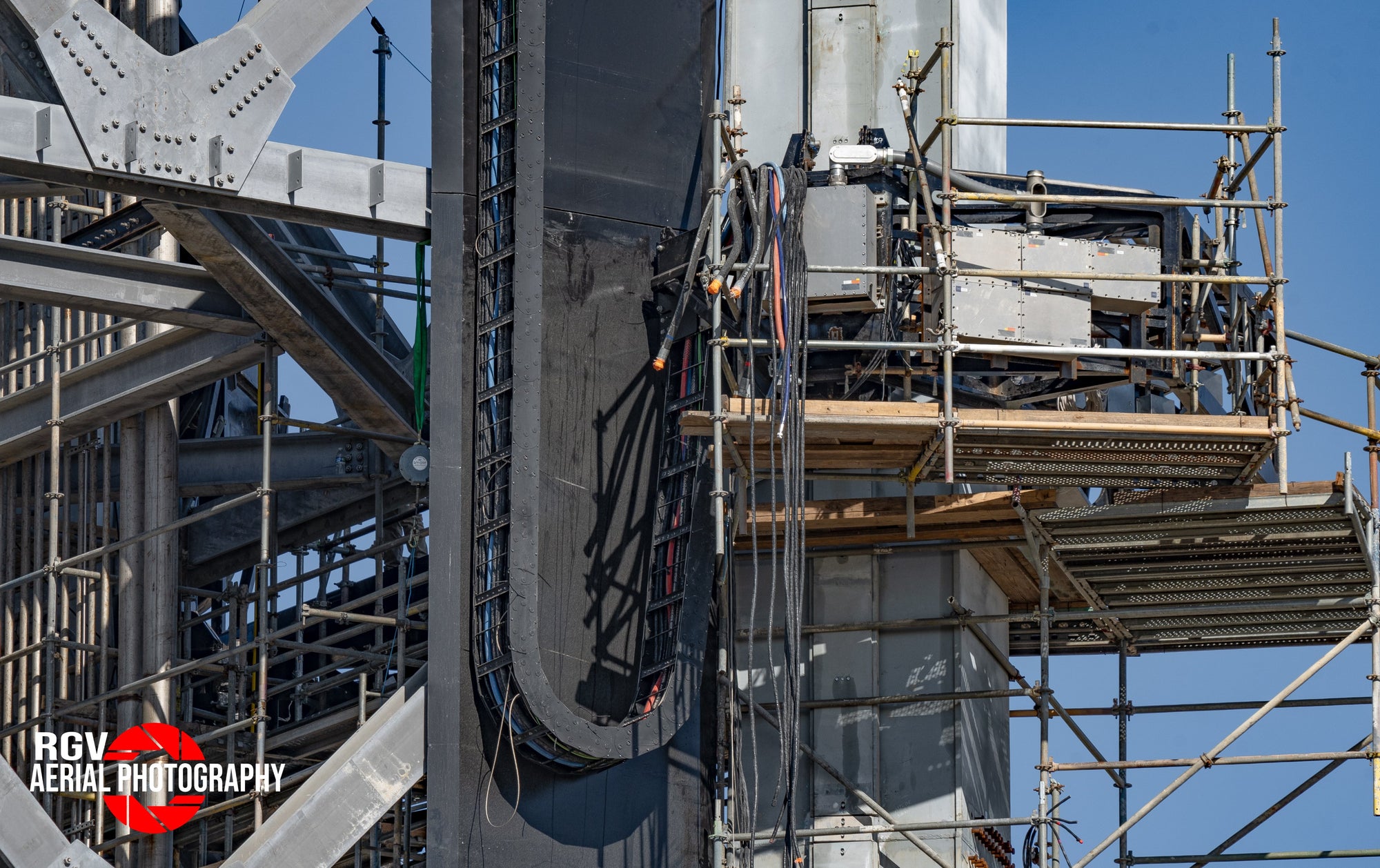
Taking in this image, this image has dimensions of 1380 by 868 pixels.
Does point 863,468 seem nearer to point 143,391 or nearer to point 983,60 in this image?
point 983,60

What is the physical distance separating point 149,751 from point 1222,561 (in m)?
10.9

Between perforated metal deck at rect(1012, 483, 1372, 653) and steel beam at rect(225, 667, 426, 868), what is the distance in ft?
17.6

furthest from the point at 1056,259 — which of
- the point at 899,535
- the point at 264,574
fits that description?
the point at 264,574

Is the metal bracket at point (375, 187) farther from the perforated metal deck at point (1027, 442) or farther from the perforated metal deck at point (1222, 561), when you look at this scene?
the perforated metal deck at point (1222, 561)

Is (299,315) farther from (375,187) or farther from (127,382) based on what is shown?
(127,382)

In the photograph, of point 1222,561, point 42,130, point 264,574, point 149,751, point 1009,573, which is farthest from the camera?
point 149,751

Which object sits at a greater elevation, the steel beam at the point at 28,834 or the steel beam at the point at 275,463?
the steel beam at the point at 275,463

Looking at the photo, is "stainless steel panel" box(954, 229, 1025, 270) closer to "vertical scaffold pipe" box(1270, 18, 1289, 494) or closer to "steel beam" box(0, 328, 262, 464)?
"vertical scaffold pipe" box(1270, 18, 1289, 494)

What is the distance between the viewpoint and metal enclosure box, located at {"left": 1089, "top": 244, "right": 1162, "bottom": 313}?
17969 millimetres

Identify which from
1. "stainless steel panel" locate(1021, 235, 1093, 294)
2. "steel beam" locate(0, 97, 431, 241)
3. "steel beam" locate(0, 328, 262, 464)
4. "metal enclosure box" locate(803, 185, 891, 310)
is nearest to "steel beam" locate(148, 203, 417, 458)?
"steel beam" locate(0, 97, 431, 241)

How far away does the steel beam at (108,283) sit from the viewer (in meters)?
19.3

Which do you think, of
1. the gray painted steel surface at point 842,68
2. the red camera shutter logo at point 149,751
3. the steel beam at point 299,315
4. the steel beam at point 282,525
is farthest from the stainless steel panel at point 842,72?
the red camera shutter logo at point 149,751

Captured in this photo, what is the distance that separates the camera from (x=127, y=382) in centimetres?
2222

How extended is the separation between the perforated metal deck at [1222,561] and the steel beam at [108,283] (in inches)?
309
